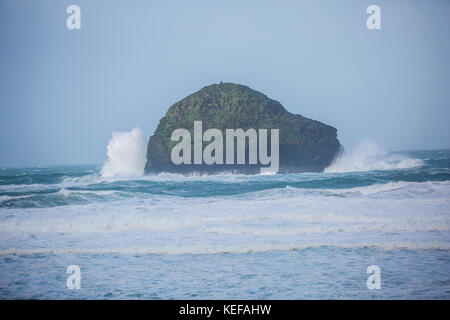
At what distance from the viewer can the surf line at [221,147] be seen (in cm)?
2283

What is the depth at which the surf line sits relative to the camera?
899 inches

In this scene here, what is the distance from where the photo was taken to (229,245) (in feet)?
21.2

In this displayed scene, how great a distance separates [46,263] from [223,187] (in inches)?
357

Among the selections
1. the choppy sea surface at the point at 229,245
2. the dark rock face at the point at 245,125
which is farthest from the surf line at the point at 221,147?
the choppy sea surface at the point at 229,245

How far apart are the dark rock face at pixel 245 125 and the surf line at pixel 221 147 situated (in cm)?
38

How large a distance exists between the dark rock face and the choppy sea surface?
13.0 meters

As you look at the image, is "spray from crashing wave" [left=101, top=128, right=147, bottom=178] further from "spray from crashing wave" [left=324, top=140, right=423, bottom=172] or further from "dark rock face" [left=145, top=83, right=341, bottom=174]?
"spray from crashing wave" [left=324, top=140, right=423, bottom=172]

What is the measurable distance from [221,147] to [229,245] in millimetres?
17413

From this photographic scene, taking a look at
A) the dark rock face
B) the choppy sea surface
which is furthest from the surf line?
the choppy sea surface

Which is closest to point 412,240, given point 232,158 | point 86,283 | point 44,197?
point 86,283

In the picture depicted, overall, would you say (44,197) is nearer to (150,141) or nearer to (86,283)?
(86,283)

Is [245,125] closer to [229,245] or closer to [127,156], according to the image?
[127,156]

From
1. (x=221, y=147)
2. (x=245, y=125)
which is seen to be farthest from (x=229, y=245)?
(x=245, y=125)
